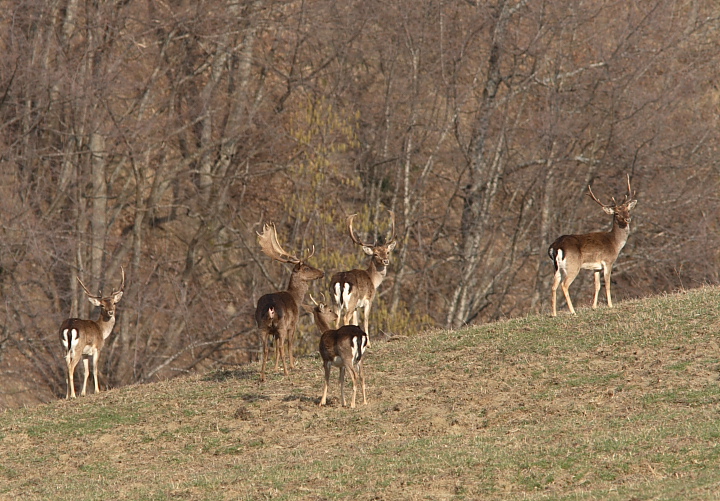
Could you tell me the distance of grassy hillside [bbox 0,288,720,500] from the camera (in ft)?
42.4

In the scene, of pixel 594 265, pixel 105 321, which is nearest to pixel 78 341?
pixel 105 321

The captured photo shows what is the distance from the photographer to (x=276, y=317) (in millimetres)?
18266

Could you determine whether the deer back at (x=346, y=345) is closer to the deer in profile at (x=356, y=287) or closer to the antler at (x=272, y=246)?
the deer in profile at (x=356, y=287)

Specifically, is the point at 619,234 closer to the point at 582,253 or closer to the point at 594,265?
the point at 594,265

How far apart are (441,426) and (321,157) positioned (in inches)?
682

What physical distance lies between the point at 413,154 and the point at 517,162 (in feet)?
10.9

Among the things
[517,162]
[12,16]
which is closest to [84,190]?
[12,16]

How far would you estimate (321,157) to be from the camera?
32.0m

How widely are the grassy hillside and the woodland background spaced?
11704mm

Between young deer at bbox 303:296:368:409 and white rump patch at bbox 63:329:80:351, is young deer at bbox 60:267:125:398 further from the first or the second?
young deer at bbox 303:296:368:409

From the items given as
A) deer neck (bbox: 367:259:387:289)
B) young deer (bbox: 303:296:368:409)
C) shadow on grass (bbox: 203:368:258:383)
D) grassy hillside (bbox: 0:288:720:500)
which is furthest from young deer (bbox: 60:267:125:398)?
young deer (bbox: 303:296:368:409)

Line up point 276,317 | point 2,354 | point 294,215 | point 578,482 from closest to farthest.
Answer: point 578,482 < point 276,317 < point 2,354 < point 294,215

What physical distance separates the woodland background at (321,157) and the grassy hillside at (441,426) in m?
11.7

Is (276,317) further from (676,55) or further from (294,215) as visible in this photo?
(676,55)
